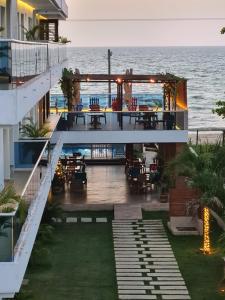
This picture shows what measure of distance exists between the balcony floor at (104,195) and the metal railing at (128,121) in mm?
2967

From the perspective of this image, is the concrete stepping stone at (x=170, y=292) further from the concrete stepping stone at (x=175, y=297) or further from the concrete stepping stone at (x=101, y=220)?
the concrete stepping stone at (x=101, y=220)

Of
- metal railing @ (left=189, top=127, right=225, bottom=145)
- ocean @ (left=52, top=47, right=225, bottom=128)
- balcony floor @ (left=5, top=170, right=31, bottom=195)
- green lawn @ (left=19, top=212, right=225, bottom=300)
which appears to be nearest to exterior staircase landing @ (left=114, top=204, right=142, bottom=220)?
Result: green lawn @ (left=19, top=212, right=225, bottom=300)

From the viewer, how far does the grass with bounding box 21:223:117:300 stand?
68.8ft

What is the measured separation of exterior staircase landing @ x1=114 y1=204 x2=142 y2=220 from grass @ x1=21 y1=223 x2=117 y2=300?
1.35 meters

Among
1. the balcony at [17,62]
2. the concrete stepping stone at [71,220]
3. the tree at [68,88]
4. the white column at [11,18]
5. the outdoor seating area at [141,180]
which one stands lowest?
the concrete stepping stone at [71,220]

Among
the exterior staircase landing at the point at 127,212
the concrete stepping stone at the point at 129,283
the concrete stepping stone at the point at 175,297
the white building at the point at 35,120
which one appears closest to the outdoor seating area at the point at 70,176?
the white building at the point at 35,120

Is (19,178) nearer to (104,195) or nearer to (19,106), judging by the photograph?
(19,106)

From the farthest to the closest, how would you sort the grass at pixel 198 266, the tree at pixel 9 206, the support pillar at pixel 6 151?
the grass at pixel 198 266
the support pillar at pixel 6 151
the tree at pixel 9 206

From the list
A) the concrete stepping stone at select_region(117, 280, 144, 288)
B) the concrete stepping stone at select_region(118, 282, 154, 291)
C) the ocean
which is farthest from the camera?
the ocean

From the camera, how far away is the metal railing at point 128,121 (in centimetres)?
3117

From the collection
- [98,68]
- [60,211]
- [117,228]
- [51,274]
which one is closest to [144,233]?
[117,228]

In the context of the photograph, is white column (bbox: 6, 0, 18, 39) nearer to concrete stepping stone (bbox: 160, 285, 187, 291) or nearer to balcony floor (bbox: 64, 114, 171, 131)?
balcony floor (bbox: 64, 114, 171, 131)

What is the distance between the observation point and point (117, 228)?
93.4 feet

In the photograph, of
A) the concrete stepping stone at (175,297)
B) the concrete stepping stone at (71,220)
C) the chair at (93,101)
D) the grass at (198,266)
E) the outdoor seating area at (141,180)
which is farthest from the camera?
the chair at (93,101)
